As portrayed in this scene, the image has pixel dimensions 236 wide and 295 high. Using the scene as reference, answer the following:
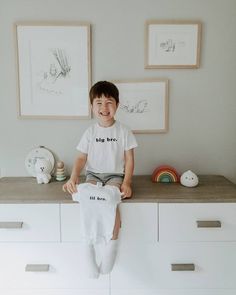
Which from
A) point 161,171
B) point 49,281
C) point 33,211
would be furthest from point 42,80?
point 49,281

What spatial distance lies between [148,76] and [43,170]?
2.85 ft

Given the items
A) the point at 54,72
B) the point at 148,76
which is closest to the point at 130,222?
the point at 148,76

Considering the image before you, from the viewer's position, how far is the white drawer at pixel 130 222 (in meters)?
1.32

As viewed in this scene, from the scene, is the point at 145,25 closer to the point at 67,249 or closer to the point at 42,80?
the point at 42,80

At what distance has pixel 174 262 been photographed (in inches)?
53.7

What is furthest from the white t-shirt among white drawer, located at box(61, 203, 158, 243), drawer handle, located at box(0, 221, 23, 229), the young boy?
drawer handle, located at box(0, 221, 23, 229)

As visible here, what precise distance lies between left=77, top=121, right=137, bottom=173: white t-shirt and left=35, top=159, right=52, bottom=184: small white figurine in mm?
311

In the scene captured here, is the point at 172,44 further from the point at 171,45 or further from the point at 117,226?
the point at 117,226

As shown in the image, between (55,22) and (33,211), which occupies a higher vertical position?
(55,22)

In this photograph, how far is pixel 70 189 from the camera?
1345 mm

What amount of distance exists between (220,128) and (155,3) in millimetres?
869

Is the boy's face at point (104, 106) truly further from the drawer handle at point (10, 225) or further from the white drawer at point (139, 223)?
the drawer handle at point (10, 225)

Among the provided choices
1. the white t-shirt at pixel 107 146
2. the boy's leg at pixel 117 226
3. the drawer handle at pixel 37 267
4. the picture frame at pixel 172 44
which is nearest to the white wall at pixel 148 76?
the picture frame at pixel 172 44

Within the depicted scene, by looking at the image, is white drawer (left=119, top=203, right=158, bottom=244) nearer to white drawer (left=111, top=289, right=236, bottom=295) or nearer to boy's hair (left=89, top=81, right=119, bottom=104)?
white drawer (left=111, top=289, right=236, bottom=295)
